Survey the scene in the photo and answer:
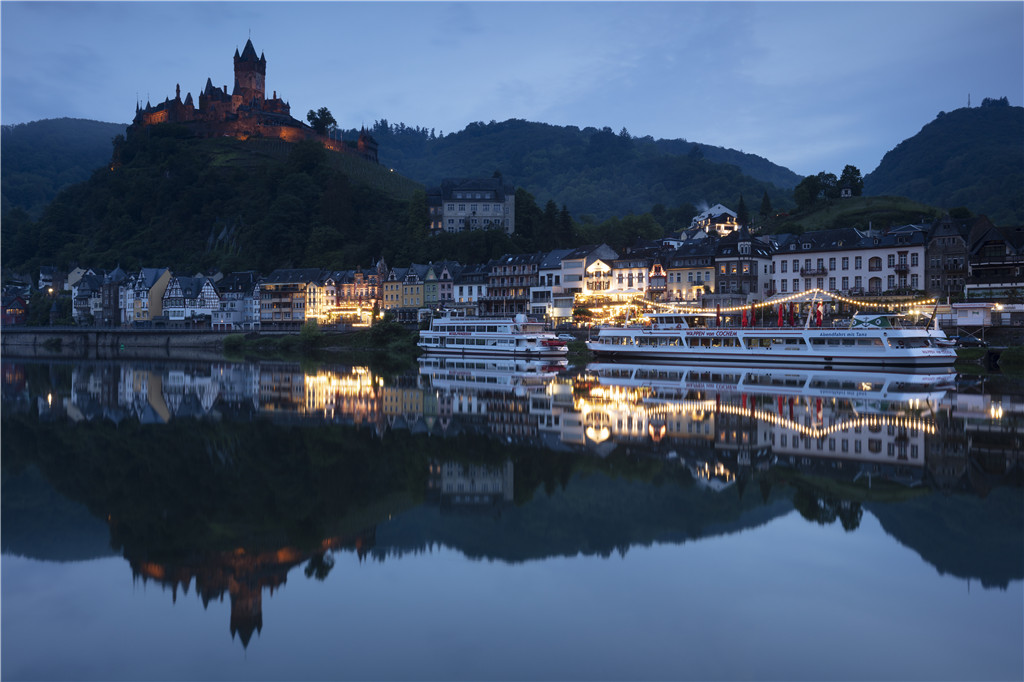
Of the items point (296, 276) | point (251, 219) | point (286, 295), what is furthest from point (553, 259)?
point (251, 219)

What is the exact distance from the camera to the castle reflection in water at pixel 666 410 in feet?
59.6

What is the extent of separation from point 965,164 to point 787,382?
129 metres

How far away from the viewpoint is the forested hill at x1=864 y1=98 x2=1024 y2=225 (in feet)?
369

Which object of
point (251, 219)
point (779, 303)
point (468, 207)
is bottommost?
point (779, 303)

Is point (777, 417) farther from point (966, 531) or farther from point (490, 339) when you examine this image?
point (490, 339)

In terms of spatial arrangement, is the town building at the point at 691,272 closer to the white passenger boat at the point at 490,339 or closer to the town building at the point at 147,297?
the white passenger boat at the point at 490,339

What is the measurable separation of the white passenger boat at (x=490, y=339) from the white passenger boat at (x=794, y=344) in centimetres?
383

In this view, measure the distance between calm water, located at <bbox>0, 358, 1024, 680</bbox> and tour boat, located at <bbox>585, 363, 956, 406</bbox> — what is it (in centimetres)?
775

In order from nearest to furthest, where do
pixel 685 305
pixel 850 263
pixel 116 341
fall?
pixel 850 263
pixel 685 305
pixel 116 341

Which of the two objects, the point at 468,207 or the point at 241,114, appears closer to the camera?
the point at 468,207

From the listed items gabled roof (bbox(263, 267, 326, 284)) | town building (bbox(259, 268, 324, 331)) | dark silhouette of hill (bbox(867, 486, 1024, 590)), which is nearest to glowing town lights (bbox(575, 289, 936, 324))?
gabled roof (bbox(263, 267, 326, 284))

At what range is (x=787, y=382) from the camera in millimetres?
37438

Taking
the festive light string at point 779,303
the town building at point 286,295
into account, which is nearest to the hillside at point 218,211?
the town building at point 286,295

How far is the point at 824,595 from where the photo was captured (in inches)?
399
